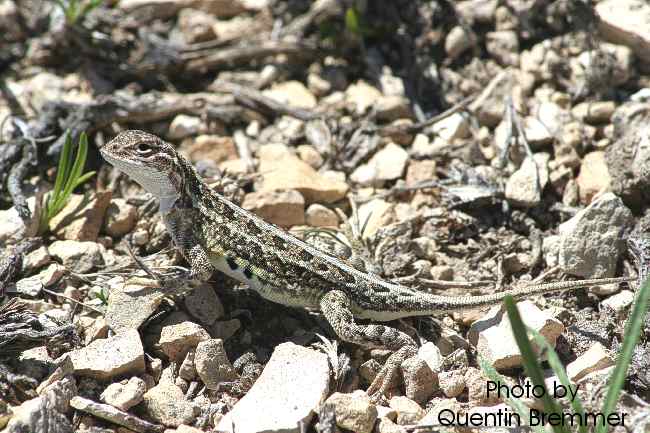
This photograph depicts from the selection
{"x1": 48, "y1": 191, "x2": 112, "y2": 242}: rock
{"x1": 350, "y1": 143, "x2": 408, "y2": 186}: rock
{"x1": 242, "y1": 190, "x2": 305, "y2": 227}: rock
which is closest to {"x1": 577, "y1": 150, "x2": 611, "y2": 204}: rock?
{"x1": 350, "y1": 143, "x2": 408, "y2": 186}: rock

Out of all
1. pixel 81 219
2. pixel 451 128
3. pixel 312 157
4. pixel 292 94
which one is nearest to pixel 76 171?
pixel 81 219

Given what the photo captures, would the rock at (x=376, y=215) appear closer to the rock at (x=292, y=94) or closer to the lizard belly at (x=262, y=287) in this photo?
the lizard belly at (x=262, y=287)

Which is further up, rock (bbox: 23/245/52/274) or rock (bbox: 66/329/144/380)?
rock (bbox: 23/245/52/274)

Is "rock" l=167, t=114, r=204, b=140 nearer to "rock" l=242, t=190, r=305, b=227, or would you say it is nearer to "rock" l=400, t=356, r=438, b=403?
"rock" l=242, t=190, r=305, b=227

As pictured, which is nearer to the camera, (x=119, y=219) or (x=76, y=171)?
(x=76, y=171)

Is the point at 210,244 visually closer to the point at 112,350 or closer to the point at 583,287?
the point at 112,350

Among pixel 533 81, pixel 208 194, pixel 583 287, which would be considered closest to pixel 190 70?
pixel 208 194

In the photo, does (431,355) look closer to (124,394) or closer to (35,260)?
(124,394)
